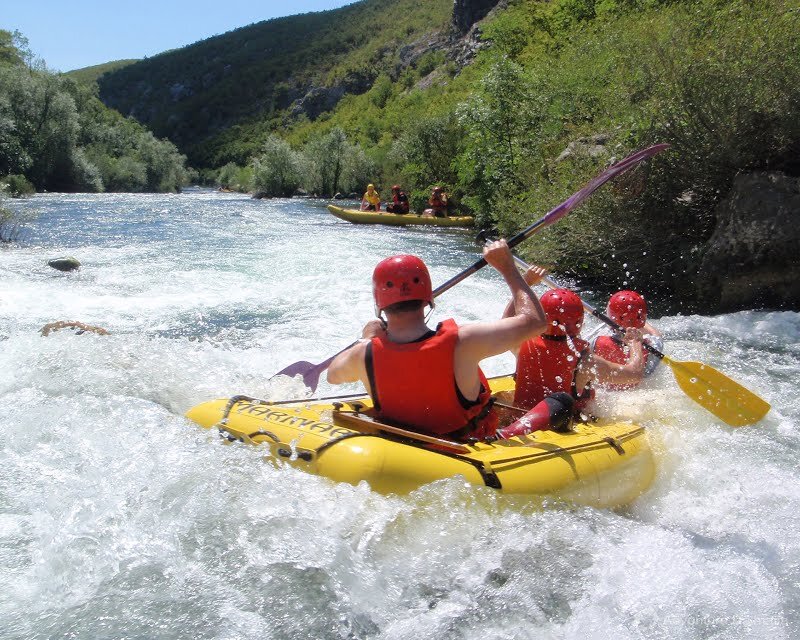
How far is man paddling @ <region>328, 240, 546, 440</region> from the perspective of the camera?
2990mm

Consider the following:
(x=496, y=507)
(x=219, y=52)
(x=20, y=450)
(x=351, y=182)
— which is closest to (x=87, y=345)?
(x=20, y=450)

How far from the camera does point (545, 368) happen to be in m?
4.10

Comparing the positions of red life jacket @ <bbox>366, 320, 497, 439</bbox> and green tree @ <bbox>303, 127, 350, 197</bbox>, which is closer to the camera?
red life jacket @ <bbox>366, 320, 497, 439</bbox>

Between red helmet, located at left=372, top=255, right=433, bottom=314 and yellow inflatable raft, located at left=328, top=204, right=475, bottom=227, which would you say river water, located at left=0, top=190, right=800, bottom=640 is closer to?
red helmet, located at left=372, top=255, right=433, bottom=314

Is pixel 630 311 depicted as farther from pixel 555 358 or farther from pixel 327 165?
pixel 327 165

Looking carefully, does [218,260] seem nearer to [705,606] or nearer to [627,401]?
[627,401]

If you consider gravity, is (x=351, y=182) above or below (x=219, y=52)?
below

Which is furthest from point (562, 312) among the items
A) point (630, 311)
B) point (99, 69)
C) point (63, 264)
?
point (99, 69)

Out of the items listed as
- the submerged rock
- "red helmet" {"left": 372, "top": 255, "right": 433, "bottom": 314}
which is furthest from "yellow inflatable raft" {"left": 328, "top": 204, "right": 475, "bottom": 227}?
"red helmet" {"left": 372, "top": 255, "right": 433, "bottom": 314}

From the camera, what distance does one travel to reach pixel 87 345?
233 inches

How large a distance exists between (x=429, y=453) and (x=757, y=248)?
6790mm

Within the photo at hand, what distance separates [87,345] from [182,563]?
11.5 ft

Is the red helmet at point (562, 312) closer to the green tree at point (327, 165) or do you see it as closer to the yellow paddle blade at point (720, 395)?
the yellow paddle blade at point (720, 395)

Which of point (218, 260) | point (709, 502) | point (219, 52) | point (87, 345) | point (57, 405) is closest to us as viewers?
point (709, 502)
